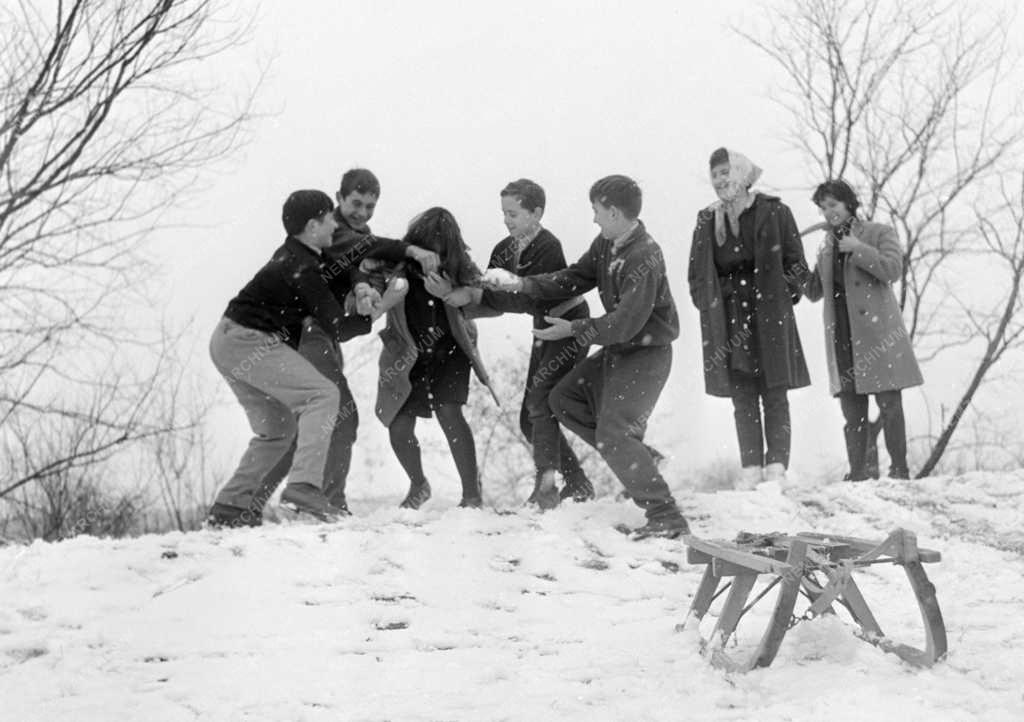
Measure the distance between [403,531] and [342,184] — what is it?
2.32 meters

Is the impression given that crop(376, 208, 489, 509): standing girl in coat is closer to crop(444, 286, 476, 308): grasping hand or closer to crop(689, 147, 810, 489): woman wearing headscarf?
crop(444, 286, 476, 308): grasping hand

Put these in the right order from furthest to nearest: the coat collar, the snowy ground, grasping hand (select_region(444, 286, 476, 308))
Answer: grasping hand (select_region(444, 286, 476, 308))
the coat collar
the snowy ground

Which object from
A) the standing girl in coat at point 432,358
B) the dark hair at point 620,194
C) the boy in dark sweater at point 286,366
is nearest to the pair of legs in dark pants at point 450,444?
the standing girl in coat at point 432,358

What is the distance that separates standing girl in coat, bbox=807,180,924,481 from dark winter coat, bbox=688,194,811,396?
0.78 meters

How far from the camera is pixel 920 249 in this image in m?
13.3

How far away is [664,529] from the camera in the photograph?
5895mm

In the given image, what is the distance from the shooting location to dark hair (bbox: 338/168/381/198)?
Result: 6.74 m

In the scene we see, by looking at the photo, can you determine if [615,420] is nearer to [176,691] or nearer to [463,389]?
[463,389]

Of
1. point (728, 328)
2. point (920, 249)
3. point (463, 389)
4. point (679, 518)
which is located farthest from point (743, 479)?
point (920, 249)

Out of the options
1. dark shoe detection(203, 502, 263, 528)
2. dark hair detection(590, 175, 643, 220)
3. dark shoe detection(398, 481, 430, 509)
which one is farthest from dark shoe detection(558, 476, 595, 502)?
dark shoe detection(203, 502, 263, 528)

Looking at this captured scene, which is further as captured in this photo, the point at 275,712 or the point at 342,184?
the point at 342,184

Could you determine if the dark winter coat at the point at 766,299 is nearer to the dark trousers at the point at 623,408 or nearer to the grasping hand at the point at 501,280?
the dark trousers at the point at 623,408

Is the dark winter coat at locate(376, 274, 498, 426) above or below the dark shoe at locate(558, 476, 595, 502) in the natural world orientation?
above

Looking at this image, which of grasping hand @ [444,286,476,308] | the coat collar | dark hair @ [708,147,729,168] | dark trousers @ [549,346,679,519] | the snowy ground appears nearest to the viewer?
the snowy ground
